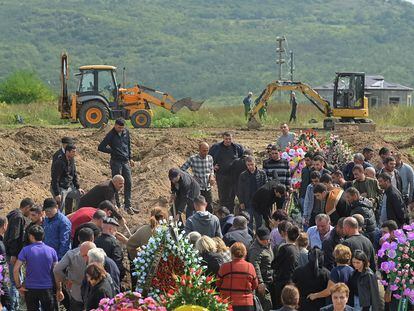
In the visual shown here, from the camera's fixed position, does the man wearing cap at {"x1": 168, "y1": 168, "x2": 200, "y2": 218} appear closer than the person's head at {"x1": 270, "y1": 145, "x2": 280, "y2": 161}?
Yes

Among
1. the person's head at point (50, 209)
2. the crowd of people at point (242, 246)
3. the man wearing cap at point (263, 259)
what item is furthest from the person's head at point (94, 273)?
the person's head at point (50, 209)

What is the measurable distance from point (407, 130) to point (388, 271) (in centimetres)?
3258

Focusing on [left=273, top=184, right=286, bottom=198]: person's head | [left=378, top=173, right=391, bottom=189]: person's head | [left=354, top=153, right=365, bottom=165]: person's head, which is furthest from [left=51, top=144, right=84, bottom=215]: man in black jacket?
[left=378, top=173, right=391, bottom=189]: person's head

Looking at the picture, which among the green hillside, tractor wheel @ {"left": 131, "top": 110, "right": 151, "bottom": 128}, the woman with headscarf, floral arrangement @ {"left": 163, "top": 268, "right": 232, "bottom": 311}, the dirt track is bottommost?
the green hillside

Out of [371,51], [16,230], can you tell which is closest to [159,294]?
[16,230]

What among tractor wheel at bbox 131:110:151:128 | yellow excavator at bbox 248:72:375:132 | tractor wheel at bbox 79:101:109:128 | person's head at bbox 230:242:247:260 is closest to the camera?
person's head at bbox 230:242:247:260

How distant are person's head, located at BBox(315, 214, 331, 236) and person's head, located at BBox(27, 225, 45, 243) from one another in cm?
352

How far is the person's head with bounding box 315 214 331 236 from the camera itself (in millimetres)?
13891

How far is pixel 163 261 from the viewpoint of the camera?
1248cm

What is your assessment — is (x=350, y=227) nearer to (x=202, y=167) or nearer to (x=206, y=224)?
(x=206, y=224)

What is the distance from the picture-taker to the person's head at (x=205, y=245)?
12.9 meters

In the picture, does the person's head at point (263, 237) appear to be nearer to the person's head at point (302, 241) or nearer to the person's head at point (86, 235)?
the person's head at point (302, 241)

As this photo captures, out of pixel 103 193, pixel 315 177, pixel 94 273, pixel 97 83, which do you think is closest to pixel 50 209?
pixel 103 193

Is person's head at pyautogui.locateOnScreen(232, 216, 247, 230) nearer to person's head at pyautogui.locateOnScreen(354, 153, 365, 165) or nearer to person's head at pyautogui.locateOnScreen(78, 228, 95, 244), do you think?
person's head at pyautogui.locateOnScreen(78, 228, 95, 244)
